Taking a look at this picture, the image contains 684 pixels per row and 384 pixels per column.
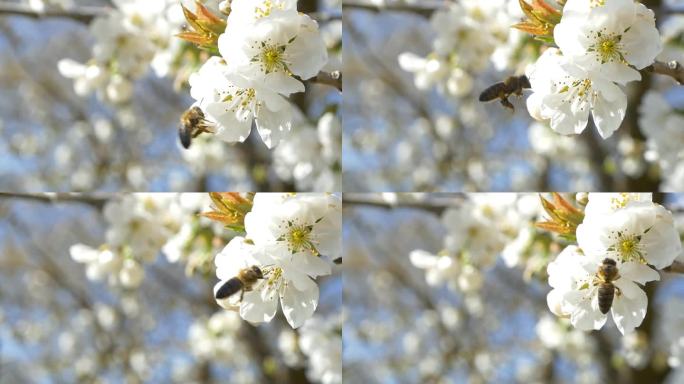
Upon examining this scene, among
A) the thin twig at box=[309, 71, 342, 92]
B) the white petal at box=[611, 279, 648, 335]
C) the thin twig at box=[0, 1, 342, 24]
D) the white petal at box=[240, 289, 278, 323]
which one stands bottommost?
the thin twig at box=[0, 1, 342, 24]

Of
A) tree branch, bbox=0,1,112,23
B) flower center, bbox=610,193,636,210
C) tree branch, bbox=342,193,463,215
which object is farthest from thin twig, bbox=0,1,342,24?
flower center, bbox=610,193,636,210

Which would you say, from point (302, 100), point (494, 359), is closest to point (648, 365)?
point (494, 359)

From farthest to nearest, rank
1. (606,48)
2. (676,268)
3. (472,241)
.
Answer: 1. (472,241)
2. (676,268)
3. (606,48)

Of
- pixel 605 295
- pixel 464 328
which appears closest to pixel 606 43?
pixel 605 295

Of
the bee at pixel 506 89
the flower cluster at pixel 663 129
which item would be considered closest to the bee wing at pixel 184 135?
the bee at pixel 506 89

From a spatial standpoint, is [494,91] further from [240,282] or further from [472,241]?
[472,241]

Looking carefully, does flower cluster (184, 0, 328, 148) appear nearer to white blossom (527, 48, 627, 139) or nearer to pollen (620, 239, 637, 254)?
white blossom (527, 48, 627, 139)

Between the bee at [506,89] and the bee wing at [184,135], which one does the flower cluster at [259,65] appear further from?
the bee at [506,89]
